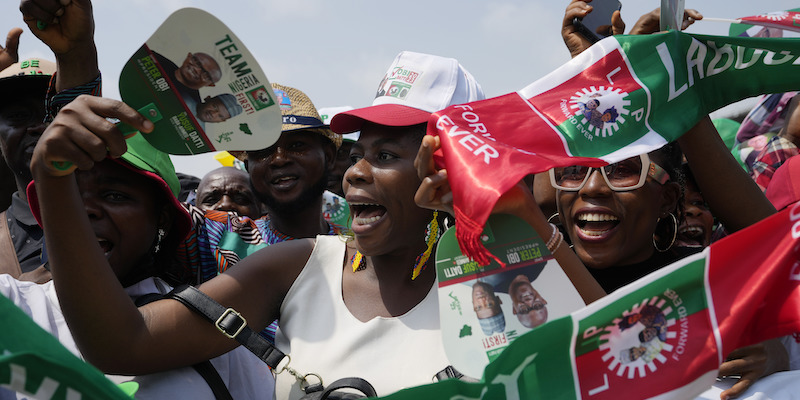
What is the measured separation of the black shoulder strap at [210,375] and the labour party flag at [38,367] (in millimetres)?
774

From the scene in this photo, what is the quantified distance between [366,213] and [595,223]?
3.42 ft

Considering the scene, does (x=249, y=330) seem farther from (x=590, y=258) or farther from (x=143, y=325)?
(x=590, y=258)

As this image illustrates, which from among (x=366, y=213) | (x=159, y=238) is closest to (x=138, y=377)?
(x=159, y=238)

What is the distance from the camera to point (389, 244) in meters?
2.81

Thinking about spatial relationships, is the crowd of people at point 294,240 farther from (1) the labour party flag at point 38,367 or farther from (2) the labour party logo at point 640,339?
(1) the labour party flag at point 38,367

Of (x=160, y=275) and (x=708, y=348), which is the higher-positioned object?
(x=160, y=275)

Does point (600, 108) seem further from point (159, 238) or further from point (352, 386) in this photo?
point (159, 238)

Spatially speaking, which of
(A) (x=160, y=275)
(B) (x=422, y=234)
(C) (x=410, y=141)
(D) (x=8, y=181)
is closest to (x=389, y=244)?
(B) (x=422, y=234)

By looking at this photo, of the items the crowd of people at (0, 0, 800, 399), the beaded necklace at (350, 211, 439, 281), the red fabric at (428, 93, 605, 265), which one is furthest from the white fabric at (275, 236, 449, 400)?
the red fabric at (428, 93, 605, 265)

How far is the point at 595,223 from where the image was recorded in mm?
3211

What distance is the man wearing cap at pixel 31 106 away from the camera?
2521 mm

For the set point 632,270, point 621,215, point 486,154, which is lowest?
point 632,270

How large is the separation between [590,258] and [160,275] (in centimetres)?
177

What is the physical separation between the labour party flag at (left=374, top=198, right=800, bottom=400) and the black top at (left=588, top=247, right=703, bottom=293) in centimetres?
88
